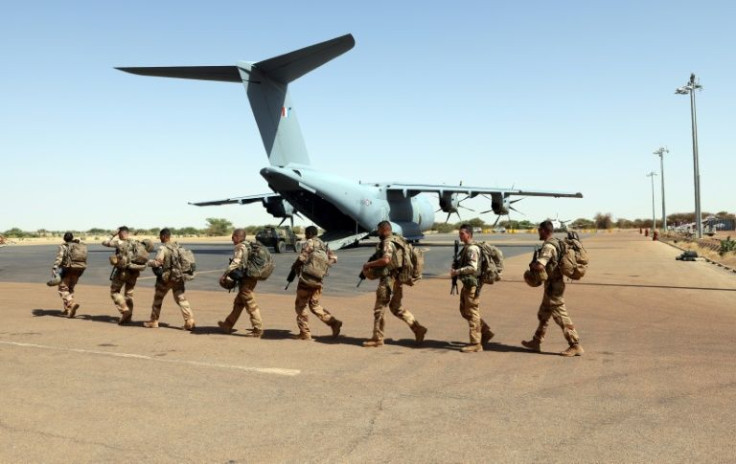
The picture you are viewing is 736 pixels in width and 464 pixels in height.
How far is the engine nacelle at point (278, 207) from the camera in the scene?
117ft

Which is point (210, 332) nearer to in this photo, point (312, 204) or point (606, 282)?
point (606, 282)

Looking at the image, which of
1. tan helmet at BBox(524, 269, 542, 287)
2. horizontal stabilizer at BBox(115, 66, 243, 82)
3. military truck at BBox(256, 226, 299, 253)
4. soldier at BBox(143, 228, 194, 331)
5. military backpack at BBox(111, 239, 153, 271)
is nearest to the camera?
tan helmet at BBox(524, 269, 542, 287)

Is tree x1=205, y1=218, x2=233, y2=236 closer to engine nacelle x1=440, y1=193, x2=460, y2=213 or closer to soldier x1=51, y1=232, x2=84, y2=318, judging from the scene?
engine nacelle x1=440, y1=193, x2=460, y2=213

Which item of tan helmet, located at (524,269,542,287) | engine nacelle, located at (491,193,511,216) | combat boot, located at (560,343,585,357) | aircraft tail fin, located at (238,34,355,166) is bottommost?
combat boot, located at (560,343,585,357)

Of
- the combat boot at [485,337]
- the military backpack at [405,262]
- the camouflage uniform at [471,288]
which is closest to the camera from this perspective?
the camouflage uniform at [471,288]

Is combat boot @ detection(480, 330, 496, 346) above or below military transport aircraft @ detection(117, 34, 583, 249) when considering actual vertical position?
below

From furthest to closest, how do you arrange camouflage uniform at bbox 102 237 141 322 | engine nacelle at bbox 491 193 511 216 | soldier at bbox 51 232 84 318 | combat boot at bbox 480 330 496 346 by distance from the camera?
engine nacelle at bbox 491 193 511 216
soldier at bbox 51 232 84 318
camouflage uniform at bbox 102 237 141 322
combat boot at bbox 480 330 496 346

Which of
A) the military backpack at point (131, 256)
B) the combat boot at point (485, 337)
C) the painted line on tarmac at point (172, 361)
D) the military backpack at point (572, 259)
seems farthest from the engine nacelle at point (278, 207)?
the military backpack at point (572, 259)

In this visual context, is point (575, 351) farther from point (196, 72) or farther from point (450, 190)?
point (450, 190)

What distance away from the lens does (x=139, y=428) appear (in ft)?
15.7

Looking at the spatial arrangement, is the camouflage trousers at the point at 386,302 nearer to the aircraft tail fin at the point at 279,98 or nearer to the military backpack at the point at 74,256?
A: the military backpack at the point at 74,256

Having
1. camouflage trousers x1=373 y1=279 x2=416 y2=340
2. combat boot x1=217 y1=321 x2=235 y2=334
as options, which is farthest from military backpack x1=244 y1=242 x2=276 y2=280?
camouflage trousers x1=373 y1=279 x2=416 y2=340

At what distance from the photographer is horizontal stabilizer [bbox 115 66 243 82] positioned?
22562 millimetres

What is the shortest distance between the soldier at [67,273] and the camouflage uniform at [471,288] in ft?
23.6
